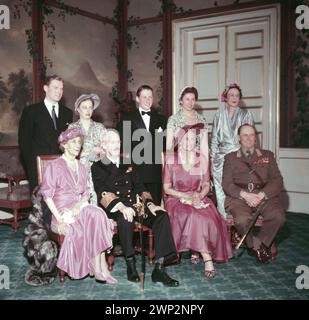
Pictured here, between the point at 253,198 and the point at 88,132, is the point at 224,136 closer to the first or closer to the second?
the point at 253,198

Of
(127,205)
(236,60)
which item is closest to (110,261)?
(127,205)

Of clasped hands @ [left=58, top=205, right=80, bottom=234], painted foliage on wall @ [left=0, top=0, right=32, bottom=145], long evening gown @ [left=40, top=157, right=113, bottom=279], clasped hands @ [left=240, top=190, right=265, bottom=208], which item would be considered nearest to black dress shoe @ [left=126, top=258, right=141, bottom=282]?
long evening gown @ [left=40, top=157, right=113, bottom=279]

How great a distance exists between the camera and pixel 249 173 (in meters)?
4.11

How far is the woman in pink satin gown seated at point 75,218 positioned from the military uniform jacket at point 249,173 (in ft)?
4.71

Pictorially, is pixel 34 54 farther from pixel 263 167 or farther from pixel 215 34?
pixel 263 167

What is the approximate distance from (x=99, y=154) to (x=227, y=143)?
1561 mm

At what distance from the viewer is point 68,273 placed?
3.20 metres

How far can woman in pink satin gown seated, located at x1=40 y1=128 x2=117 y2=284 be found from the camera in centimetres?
318

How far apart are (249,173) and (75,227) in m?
1.93

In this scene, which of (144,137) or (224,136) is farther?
(224,136)

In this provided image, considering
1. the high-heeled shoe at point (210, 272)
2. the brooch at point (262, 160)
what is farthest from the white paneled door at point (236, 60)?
the high-heeled shoe at point (210, 272)

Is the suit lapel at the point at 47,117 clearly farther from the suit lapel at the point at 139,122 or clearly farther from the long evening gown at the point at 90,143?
the suit lapel at the point at 139,122

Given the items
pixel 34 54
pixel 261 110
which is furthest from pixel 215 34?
pixel 34 54

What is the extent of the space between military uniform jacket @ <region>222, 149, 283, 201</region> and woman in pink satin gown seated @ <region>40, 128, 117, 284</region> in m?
1.44
